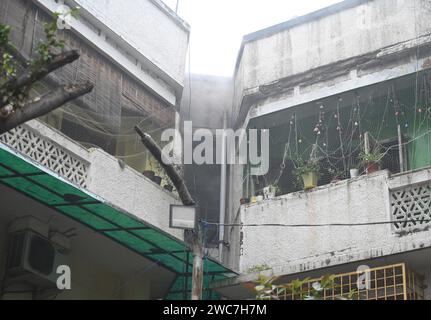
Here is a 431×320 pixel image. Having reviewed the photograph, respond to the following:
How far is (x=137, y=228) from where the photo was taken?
38.5 feet

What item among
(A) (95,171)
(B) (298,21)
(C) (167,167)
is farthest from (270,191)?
(C) (167,167)

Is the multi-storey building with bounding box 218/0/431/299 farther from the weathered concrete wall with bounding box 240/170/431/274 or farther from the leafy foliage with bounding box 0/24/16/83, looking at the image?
the leafy foliage with bounding box 0/24/16/83

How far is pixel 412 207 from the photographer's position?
11328mm

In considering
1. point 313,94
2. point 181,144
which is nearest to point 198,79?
point 181,144

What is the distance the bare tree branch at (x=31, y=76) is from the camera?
680 centimetres

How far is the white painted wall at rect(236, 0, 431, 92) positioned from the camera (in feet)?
41.9

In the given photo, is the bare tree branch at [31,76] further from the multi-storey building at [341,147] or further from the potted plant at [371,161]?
the potted plant at [371,161]

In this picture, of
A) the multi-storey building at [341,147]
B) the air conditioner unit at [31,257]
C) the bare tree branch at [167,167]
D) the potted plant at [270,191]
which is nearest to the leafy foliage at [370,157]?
the multi-storey building at [341,147]

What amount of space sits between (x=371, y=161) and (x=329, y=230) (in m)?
1.18

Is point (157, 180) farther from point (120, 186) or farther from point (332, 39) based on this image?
point (332, 39)

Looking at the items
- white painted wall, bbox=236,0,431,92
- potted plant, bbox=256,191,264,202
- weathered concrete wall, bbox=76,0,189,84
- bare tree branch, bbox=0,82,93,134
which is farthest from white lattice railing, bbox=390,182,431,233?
bare tree branch, bbox=0,82,93,134

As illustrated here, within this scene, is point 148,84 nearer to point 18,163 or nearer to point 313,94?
point 313,94

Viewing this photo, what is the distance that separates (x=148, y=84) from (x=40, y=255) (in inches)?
144

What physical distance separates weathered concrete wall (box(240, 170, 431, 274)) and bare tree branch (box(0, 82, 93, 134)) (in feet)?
18.2
